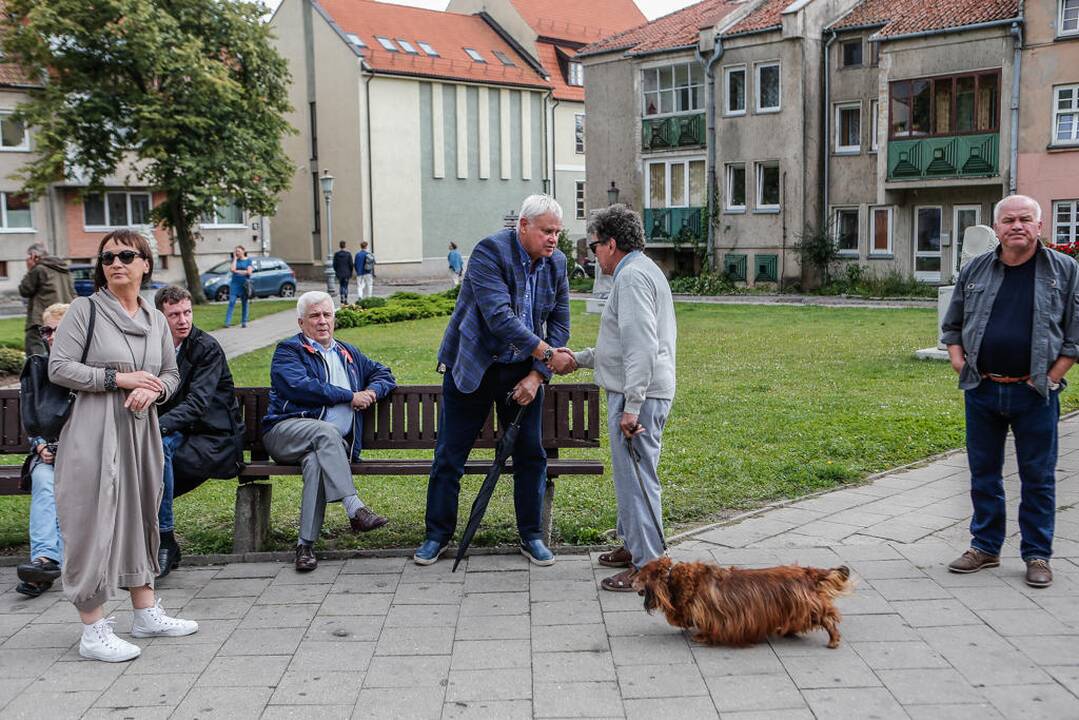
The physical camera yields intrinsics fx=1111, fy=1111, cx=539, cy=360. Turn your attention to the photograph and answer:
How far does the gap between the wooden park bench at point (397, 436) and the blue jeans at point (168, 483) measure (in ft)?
1.39

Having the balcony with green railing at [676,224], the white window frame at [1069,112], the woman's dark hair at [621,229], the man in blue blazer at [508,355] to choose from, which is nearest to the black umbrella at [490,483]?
the man in blue blazer at [508,355]

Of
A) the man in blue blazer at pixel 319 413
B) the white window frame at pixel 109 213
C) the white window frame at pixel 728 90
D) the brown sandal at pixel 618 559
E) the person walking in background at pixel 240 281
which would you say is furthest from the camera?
the white window frame at pixel 109 213

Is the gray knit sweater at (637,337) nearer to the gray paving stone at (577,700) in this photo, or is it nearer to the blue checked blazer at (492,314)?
the blue checked blazer at (492,314)

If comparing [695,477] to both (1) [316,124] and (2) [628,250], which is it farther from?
(1) [316,124]

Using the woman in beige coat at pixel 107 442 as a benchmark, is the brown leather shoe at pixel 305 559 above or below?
below

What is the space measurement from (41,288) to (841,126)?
2778 cm

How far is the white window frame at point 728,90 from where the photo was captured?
36.6 m

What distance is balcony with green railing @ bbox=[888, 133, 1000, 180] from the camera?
31469mm

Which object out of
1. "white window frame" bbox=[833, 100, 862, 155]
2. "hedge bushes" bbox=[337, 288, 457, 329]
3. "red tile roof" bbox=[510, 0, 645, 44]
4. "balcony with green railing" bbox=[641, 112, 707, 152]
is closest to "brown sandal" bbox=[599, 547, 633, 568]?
"hedge bushes" bbox=[337, 288, 457, 329]

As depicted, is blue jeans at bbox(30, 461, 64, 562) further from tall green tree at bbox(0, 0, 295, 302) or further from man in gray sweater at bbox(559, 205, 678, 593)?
tall green tree at bbox(0, 0, 295, 302)

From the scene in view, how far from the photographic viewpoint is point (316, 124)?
47.6 meters

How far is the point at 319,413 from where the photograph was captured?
6.71 m

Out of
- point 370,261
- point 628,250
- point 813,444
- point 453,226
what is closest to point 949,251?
point 370,261

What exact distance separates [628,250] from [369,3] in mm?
46936
